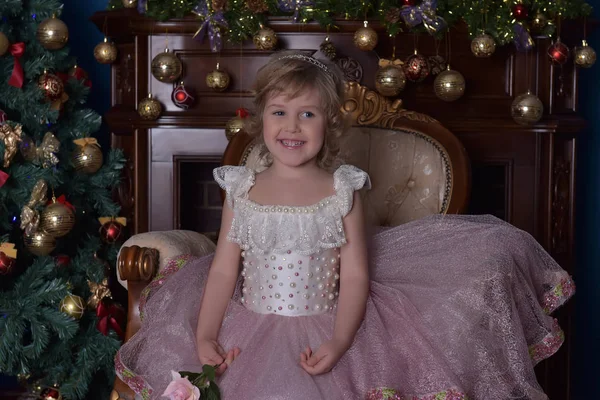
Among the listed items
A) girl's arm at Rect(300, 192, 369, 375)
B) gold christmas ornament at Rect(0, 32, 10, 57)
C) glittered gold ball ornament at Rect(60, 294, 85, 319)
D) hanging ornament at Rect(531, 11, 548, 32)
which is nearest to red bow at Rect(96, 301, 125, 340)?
glittered gold ball ornament at Rect(60, 294, 85, 319)

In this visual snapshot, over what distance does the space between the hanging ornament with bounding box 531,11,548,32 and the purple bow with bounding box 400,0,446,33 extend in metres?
0.39

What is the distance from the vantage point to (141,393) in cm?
203

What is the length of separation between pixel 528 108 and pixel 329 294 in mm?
1391

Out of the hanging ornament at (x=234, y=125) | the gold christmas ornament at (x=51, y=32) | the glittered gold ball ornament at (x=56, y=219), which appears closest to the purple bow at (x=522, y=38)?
the hanging ornament at (x=234, y=125)

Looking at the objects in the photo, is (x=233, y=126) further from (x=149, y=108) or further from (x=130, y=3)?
(x=130, y=3)

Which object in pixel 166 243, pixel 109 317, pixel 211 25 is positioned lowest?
pixel 109 317

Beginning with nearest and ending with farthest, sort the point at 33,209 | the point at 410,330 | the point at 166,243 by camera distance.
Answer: the point at 410,330
the point at 166,243
the point at 33,209

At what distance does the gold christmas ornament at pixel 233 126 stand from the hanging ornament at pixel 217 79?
150 mm

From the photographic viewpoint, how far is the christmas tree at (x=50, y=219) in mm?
2965

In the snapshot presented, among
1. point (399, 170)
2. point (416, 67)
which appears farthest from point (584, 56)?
point (399, 170)

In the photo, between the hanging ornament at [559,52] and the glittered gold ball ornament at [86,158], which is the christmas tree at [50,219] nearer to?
the glittered gold ball ornament at [86,158]

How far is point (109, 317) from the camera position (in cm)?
317

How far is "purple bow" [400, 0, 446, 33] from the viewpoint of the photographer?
3031 mm

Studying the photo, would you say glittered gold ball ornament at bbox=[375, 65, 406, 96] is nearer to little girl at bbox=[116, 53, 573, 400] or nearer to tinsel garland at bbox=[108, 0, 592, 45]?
tinsel garland at bbox=[108, 0, 592, 45]
